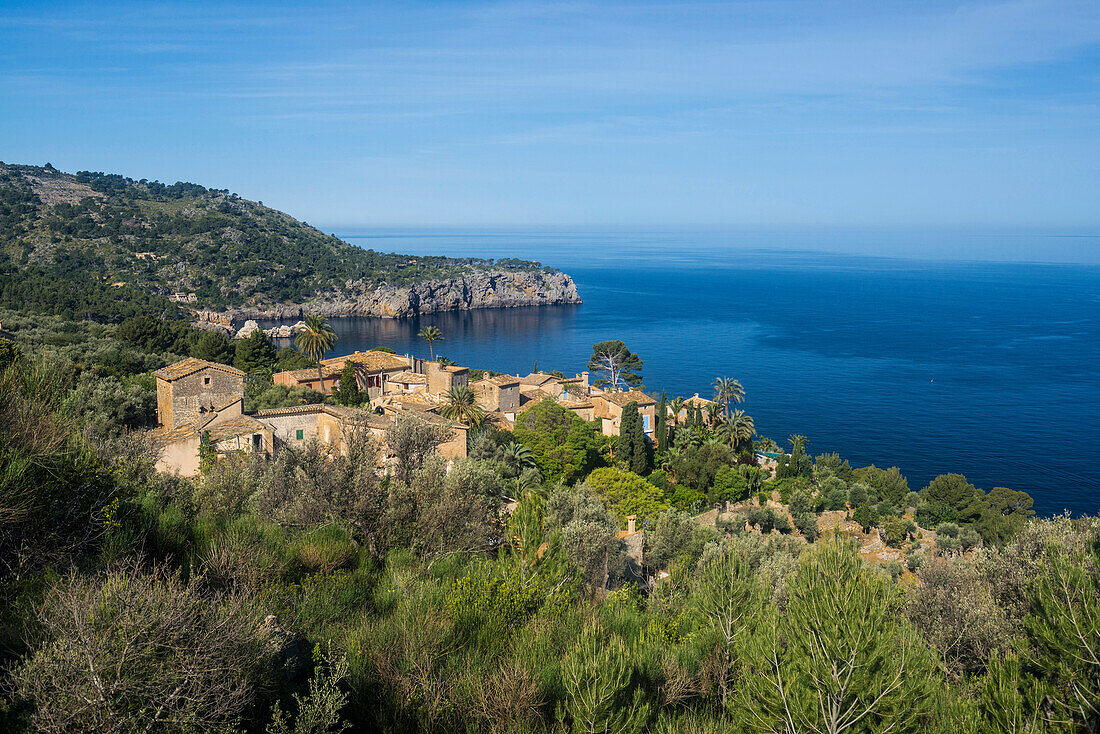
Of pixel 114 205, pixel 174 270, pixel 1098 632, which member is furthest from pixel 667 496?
pixel 114 205

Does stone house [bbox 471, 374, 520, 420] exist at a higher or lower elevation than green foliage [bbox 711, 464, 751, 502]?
higher

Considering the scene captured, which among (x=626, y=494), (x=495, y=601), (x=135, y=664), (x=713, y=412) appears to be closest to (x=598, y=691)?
(x=495, y=601)

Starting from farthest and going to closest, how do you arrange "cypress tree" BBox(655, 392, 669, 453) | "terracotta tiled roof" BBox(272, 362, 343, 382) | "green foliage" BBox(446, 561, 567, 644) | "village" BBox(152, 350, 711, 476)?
"terracotta tiled roof" BBox(272, 362, 343, 382) → "cypress tree" BBox(655, 392, 669, 453) → "village" BBox(152, 350, 711, 476) → "green foliage" BBox(446, 561, 567, 644)

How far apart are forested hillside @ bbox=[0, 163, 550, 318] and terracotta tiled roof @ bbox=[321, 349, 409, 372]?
25.5m

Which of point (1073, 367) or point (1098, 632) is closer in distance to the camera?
point (1098, 632)

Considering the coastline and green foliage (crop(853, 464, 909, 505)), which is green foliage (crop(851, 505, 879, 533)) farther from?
the coastline

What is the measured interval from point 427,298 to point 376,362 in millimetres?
81549

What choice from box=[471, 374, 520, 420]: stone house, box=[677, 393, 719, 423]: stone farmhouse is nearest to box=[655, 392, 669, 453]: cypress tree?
box=[677, 393, 719, 423]: stone farmhouse

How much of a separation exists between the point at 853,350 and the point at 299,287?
85.6 metres

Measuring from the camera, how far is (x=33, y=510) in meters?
6.34

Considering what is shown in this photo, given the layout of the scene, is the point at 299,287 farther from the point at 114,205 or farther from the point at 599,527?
the point at 599,527

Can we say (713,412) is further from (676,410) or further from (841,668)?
(841,668)

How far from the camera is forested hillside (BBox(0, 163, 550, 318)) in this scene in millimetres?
78688

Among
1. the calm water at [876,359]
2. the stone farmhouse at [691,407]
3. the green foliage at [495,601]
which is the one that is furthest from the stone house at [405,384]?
the green foliage at [495,601]
